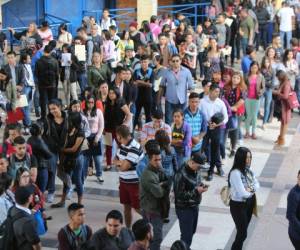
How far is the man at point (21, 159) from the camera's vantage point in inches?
374

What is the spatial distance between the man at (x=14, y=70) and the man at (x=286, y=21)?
436 inches

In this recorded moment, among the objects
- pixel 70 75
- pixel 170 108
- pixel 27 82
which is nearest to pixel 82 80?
pixel 70 75

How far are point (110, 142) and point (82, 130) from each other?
165 centimetres

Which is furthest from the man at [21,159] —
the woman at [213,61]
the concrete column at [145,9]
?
the concrete column at [145,9]

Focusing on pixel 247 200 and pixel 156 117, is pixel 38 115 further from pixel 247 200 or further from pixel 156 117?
pixel 247 200

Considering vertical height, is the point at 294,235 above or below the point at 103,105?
below

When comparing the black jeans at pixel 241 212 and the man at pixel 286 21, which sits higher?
the man at pixel 286 21

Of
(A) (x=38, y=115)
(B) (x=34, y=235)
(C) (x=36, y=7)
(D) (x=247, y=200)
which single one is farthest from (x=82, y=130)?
(C) (x=36, y=7)

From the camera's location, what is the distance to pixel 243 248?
9750mm

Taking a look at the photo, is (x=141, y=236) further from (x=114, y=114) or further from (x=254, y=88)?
(x=254, y=88)

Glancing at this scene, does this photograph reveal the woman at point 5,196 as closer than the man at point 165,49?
Yes

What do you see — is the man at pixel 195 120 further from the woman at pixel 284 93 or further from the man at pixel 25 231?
the man at pixel 25 231

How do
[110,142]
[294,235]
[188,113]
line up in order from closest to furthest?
1. [294,235]
2. [188,113]
3. [110,142]

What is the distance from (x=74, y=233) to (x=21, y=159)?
7.51 ft
